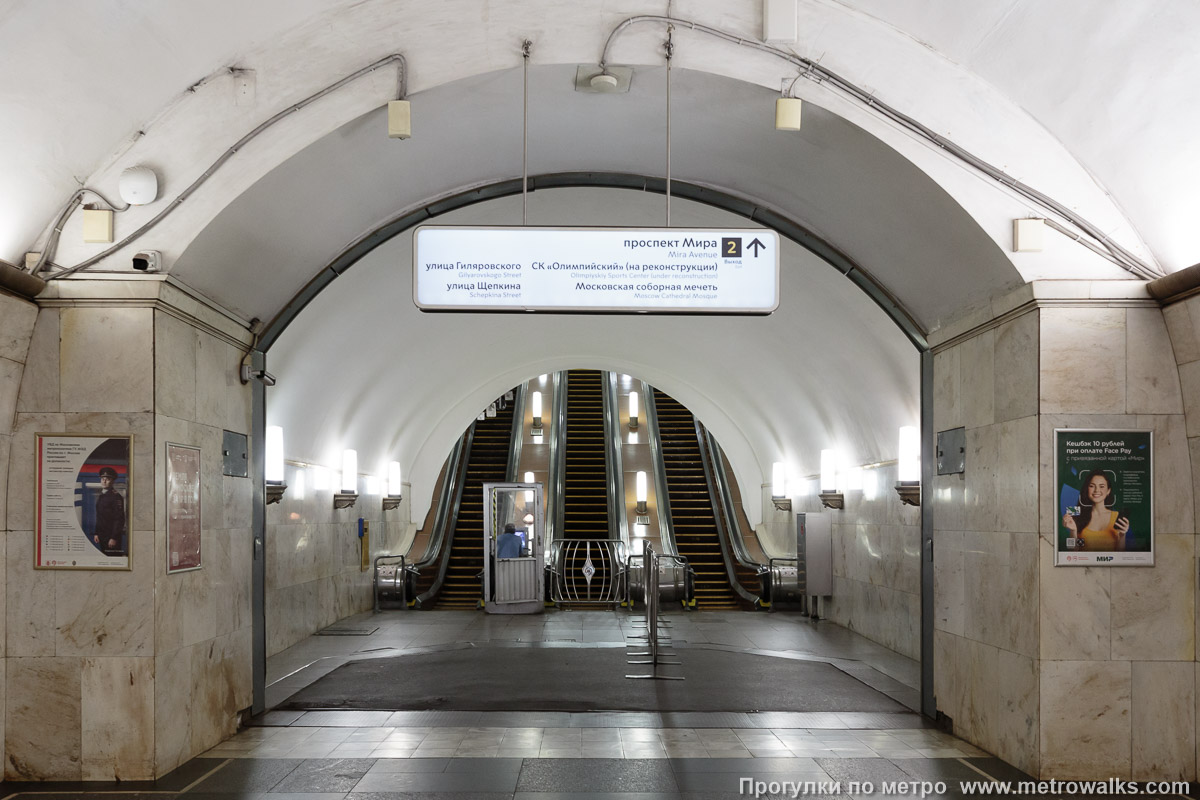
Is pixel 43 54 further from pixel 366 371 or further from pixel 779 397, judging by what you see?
pixel 779 397

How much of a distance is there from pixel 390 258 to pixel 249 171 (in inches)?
134

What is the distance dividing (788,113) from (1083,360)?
6.74 ft

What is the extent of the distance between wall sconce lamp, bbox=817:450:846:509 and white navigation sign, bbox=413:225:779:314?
7142 mm

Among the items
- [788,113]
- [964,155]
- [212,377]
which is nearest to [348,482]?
[212,377]

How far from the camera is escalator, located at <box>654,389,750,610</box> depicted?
51.7 ft

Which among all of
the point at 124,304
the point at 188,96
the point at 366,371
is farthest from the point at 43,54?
the point at 366,371

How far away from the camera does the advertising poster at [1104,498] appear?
5.33 metres

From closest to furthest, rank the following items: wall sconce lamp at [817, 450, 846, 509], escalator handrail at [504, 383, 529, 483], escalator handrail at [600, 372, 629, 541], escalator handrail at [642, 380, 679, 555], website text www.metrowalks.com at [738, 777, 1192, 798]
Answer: website text www.metrowalks.com at [738, 777, 1192, 798]
wall sconce lamp at [817, 450, 846, 509]
escalator handrail at [642, 380, 679, 555]
escalator handrail at [600, 372, 629, 541]
escalator handrail at [504, 383, 529, 483]

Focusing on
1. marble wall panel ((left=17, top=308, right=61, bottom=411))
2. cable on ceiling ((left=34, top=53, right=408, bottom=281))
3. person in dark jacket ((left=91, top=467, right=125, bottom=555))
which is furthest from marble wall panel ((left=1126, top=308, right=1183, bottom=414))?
marble wall panel ((left=17, top=308, right=61, bottom=411))

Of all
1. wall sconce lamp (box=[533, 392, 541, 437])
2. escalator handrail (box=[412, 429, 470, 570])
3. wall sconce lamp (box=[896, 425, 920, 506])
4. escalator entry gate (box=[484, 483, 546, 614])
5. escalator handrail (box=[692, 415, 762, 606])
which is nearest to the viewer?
wall sconce lamp (box=[896, 425, 920, 506])

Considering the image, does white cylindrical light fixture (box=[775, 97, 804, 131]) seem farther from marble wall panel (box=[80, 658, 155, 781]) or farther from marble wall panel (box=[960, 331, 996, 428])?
marble wall panel (box=[80, 658, 155, 781])

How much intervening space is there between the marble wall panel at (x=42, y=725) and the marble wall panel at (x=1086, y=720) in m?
5.05

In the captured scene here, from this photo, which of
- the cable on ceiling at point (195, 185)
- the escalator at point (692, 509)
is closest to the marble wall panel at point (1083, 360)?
the cable on ceiling at point (195, 185)

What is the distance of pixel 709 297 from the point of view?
16.4 ft
